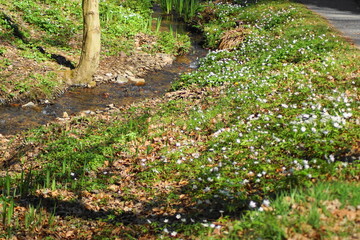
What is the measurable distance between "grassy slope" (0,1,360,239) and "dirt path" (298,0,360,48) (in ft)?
10.8

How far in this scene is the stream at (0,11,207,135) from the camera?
9.13 m

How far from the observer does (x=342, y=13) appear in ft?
57.2

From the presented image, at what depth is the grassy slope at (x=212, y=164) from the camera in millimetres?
4309

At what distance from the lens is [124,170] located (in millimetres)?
6820

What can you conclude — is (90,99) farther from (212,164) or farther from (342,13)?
(342,13)

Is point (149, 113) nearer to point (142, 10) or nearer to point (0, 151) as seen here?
point (0, 151)

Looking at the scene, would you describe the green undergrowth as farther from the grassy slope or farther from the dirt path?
the dirt path

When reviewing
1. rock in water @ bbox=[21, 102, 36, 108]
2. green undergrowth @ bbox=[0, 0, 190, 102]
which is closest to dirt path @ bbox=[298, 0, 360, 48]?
green undergrowth @ bbox=[0, 0, 190, 102]

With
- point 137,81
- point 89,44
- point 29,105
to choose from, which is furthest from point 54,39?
point 29,105

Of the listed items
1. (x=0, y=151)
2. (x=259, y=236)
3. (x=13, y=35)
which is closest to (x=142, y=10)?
(x=13, y=35)

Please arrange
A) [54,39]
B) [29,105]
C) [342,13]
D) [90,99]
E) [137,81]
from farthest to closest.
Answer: [342,13], [54,39], [137,81], [90,99], [29,105]

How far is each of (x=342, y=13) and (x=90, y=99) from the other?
41.8 ft

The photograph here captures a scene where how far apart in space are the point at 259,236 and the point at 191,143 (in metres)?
3.58

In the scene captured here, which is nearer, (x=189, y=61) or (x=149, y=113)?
(x=149, y=113)
